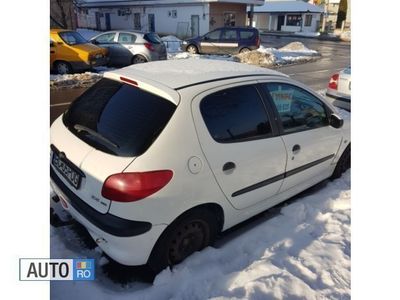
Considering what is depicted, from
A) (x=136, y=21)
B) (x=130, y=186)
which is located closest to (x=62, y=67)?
(x=130, y=186)

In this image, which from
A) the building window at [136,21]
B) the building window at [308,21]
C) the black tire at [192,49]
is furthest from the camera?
the building window at [308,21]

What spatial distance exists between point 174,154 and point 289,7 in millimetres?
49719

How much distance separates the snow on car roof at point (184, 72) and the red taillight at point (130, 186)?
778 millimetres

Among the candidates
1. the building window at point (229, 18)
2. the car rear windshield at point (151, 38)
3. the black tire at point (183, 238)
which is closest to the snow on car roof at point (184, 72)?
the black tire at point (183, 238)

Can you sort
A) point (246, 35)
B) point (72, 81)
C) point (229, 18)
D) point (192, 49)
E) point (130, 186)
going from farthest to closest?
point (229, 18) → point (192, 49) → point (246, 35) → point (72, 81) → point (130, 186)

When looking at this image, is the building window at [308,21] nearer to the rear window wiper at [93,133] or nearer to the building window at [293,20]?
the building window at [293,20]

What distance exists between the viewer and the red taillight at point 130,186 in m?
2.30

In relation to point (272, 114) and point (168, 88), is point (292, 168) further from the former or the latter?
point (168, 88)

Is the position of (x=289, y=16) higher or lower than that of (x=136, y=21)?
higher

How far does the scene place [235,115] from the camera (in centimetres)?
291

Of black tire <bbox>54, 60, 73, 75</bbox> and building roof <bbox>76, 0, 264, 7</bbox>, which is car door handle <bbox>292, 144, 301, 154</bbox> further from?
building roof <bbox>76, 0, 264, 7</bbox>

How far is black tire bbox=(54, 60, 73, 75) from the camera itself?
38.2ft

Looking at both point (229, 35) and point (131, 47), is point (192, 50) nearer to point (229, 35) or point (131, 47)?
point (229, 35)

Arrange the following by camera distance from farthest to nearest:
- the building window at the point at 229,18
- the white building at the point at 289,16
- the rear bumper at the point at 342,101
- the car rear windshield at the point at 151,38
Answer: the white building at the point at 289,16 < the building window at the point at 229,18 < the car rear windshield at the point at 151,38 < the rear bumper at the point at 342,101
